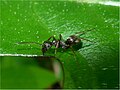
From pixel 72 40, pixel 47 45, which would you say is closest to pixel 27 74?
pixel 47 45

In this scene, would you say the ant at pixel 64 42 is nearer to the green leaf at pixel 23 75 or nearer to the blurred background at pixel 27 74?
the blurred background at pixel 27 74

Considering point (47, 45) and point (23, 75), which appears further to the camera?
point (23, 75)

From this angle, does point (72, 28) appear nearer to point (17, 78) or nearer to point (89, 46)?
point (89, 46)

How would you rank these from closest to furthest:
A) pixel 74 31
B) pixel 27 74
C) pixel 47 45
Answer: pixel 47 45
pixel 74 31
pixel 27 74

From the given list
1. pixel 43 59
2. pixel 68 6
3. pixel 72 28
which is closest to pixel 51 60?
pixel 43 59

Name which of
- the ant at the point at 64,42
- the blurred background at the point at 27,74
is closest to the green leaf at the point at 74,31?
the ant at the point at 64,42

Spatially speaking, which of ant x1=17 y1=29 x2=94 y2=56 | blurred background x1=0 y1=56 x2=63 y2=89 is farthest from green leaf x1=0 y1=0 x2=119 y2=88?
blurred background x1=0 y1=56 x2=63 y2=89

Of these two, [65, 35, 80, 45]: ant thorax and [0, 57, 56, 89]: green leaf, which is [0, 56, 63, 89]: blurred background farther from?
[65, 35, 80, 45]: ant thorax

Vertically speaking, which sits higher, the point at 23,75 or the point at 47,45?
the point at 47,45

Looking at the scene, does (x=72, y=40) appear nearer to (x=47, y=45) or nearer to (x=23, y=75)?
(x=47, y=45)
